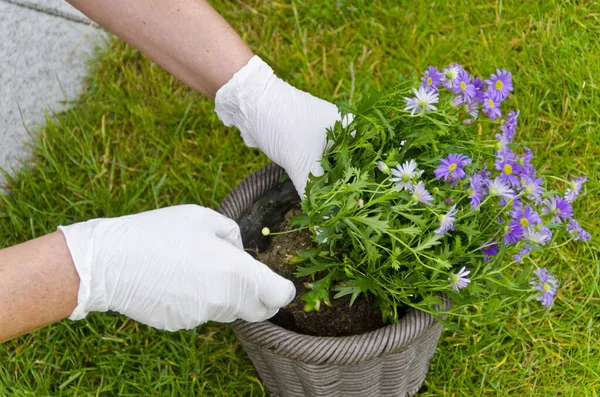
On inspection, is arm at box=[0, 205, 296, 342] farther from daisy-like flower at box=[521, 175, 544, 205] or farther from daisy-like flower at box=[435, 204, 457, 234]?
daisy-like flower at box=[521, 175, 544, 205]

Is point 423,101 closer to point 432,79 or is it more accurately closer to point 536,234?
point 432,79

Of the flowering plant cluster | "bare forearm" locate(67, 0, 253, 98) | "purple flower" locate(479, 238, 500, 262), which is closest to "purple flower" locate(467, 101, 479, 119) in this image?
the flowering plant cluster

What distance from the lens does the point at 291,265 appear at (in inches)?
51.1

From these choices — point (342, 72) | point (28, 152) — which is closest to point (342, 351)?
point (342, 72)

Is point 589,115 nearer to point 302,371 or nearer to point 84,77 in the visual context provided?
point 302,371

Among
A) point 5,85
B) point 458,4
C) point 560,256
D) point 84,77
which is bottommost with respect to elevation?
point 560,256

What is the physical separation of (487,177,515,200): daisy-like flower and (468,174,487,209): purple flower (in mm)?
15

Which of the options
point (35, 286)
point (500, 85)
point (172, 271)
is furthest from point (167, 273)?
point (500, 85)

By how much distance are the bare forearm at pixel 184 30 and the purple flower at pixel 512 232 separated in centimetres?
60

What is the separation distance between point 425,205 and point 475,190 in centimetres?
8

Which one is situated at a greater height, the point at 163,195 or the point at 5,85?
the point at 5,85

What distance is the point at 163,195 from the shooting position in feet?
5.78

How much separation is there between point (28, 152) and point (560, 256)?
4.60ft

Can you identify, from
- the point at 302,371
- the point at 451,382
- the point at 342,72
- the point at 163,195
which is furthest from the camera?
the point at 342,72
